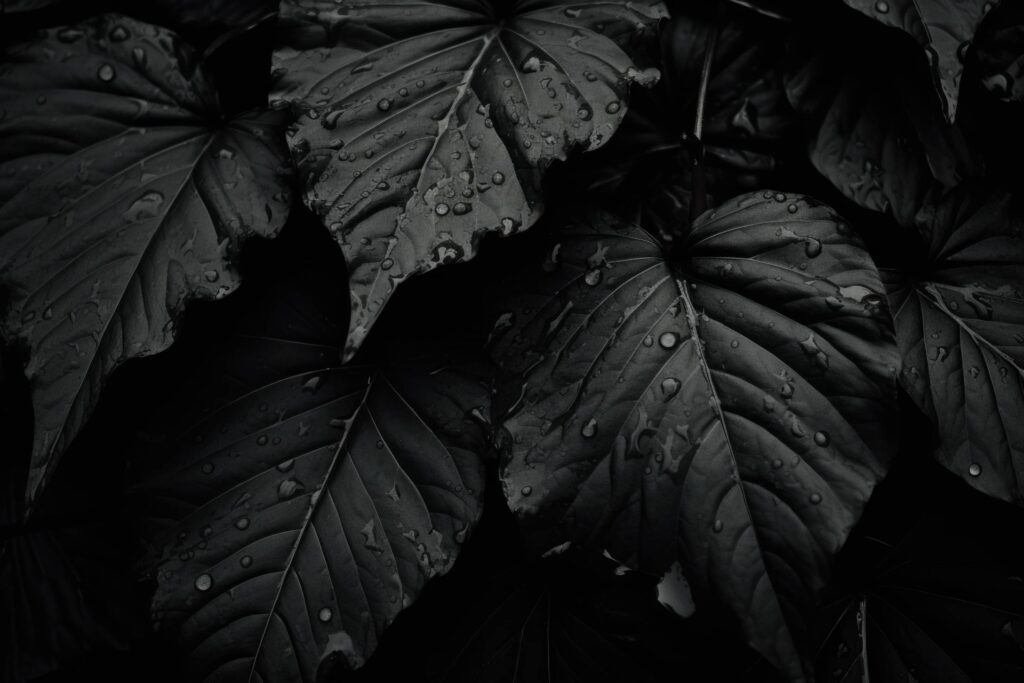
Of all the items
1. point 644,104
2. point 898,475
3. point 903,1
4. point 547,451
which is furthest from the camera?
point 644,104

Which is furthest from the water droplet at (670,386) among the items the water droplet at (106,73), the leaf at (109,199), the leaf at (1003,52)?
the water droplet at (106,73)

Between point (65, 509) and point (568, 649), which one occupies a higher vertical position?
point (65, 509)

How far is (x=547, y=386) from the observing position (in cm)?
72

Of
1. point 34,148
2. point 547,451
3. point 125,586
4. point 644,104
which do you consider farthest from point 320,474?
point 644,104

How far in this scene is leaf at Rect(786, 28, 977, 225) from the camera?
2.89ft

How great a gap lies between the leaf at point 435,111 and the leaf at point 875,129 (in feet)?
0.94

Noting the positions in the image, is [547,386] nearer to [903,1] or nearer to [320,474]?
[320,474]

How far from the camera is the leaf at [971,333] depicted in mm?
761

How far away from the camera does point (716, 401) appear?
2.23ft

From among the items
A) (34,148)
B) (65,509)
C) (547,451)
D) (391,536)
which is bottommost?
(65,509)

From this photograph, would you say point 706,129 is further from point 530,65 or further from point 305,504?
point 305,504

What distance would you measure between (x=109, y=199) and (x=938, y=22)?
98 cm

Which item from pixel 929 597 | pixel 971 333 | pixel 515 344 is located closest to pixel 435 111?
pixel 515 344

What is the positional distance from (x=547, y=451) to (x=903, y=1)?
2.15 feet
